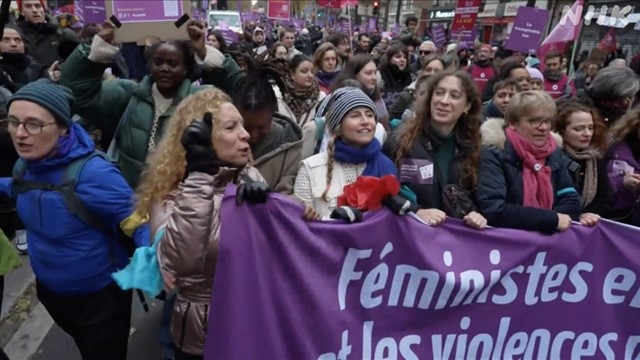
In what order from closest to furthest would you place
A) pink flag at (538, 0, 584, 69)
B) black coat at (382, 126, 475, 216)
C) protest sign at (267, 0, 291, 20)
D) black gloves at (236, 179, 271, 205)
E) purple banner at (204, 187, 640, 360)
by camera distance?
black gloves at (236, 179, 271, 205)
purple banner at (204, 187, 640, 360)
black coat at (382, 126, 475, 216)
pink flag at (538, 0, 584, 69)
protest sign at (267, 0, 291, 20)

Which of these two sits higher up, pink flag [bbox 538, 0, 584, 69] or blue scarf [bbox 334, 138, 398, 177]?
pink flag [bbox 538, 0, 584, 69]

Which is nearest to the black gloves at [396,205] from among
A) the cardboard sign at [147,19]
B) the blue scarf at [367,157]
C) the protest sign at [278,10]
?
the blue scarf at [367,157]

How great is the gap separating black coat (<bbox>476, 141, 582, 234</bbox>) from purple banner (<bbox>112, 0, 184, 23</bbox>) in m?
2.52

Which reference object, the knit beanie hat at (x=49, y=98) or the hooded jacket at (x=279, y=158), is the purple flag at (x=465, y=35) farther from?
the knit beanie hat at (x=49, y=98)

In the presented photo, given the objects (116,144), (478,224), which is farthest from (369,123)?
(116,144)

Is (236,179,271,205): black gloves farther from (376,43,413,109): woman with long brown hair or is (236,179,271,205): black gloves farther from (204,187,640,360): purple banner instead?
(376,43,413,109): woman with long brown hair

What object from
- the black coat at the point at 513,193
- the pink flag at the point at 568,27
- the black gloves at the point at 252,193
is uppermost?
the pink flag at the point at 568,27

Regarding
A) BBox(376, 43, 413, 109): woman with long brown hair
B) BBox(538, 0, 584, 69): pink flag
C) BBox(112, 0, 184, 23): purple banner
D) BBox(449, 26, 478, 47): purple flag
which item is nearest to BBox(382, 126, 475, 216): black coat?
BBox(112, 0, 184, 23): purple banner

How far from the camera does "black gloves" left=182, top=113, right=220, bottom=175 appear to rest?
74.1 inches

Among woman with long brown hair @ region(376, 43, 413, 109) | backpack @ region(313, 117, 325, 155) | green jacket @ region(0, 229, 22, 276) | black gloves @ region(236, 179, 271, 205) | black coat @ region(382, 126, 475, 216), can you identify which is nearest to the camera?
black gloves @ region(236, 179, 271, 205)

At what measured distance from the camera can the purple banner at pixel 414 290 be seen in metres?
2.13

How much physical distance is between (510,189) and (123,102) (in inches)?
99.5

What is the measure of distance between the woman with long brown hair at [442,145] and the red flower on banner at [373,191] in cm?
57

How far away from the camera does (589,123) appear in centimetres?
326
